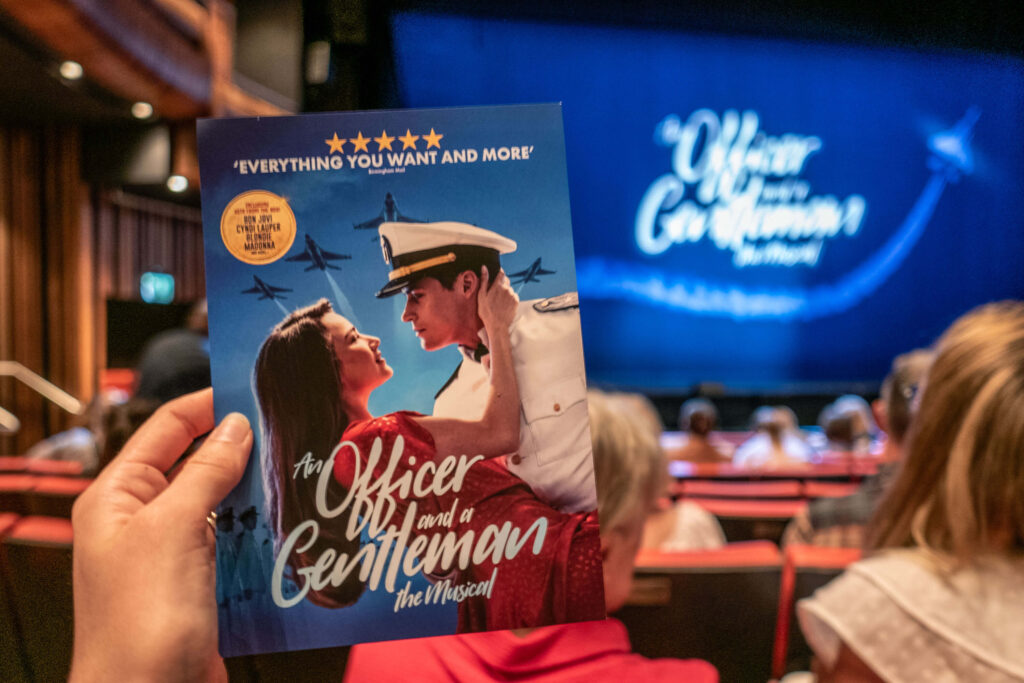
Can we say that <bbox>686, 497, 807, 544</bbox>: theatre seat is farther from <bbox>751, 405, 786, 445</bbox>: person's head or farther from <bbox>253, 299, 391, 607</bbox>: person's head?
<bbox>751, 405, 786, 445</bbox>: person's head

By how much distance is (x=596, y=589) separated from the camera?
0.63 metres

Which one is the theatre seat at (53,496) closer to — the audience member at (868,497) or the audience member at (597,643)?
the audience member at (597,643)

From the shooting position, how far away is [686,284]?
8750mm

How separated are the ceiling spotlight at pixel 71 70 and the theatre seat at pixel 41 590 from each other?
4.40 metres

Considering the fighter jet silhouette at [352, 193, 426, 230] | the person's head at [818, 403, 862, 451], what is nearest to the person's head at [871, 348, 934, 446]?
the fighter jet silhouette at [352, 193, 426, 230]

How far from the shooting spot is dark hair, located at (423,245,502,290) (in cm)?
65

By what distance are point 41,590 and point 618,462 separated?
0.91 m

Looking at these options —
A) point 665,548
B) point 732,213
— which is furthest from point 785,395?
point 665,548

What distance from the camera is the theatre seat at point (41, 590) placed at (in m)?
0.95

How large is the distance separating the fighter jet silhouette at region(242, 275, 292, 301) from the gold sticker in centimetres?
2

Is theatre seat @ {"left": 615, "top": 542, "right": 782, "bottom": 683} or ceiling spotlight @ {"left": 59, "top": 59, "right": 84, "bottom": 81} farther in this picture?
ceiling spotlight @ {"left": 59, "top": 59, "right": 84, "bottom": 81}

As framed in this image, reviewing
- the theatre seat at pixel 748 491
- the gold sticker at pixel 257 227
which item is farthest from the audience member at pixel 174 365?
the theatre seat at pixel 748 491

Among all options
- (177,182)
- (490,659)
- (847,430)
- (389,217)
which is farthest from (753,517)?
(177,182)

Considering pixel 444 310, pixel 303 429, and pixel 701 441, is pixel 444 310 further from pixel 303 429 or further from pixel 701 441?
pixel 701 441
